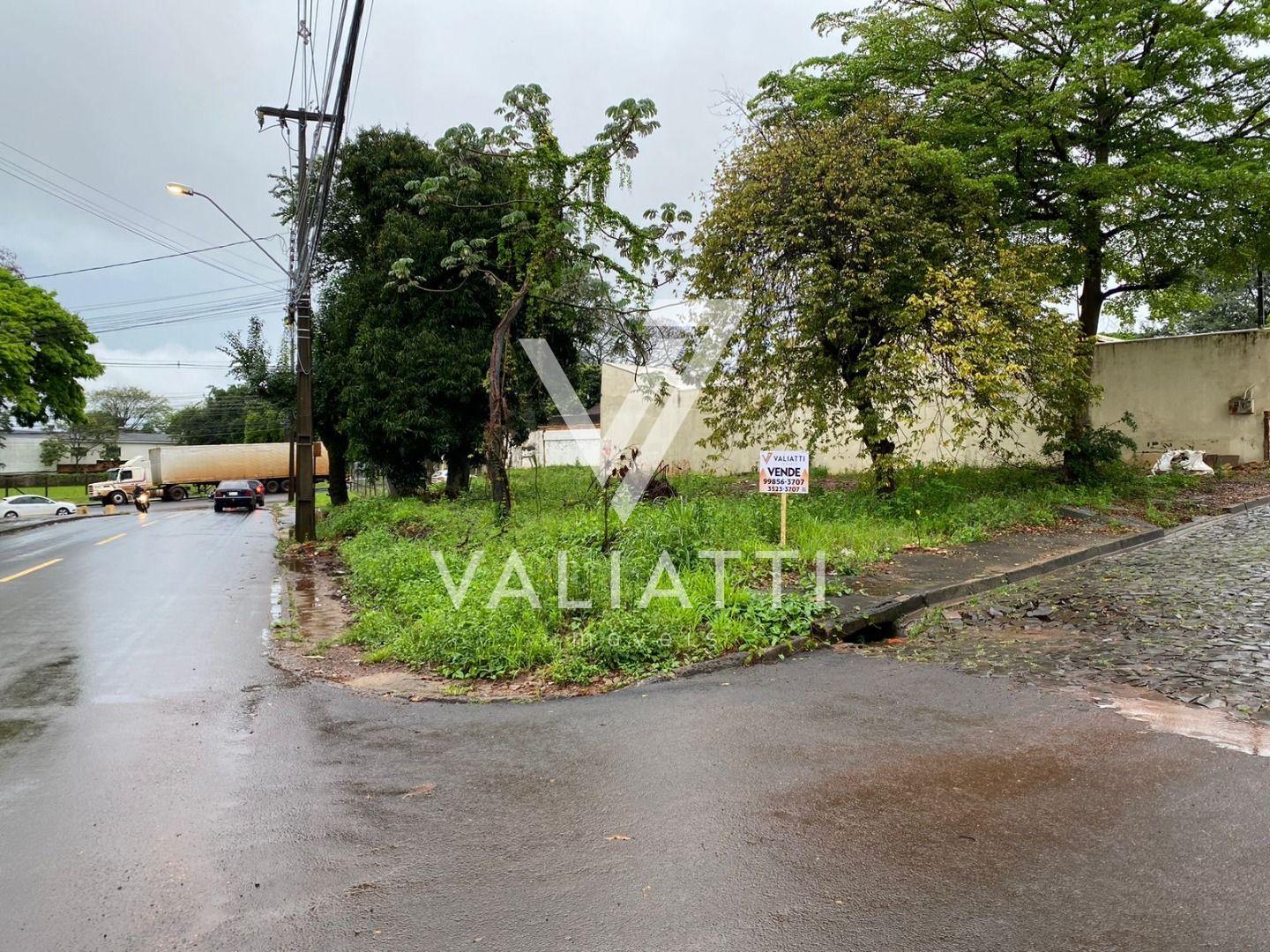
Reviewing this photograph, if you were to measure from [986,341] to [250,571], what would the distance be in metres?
13.2

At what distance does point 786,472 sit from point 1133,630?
3.79m

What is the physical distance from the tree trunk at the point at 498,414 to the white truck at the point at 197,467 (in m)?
35.5

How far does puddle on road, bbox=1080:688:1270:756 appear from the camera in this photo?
4.43 m

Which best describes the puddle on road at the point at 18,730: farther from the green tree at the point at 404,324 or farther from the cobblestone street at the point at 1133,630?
the green tree at the point at 404,324

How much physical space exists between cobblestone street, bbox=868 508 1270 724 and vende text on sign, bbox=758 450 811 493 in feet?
6.96

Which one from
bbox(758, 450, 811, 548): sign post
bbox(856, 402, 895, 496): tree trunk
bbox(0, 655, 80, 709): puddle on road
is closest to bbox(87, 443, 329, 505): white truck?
bbox(856, 402, 895, 496): tree trunk

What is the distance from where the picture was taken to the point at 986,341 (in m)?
11.5

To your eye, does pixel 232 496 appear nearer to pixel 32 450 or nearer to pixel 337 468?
pixel 337 468

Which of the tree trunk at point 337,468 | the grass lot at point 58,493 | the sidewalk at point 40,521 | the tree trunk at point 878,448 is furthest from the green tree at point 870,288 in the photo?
the grass lot at point 58,493

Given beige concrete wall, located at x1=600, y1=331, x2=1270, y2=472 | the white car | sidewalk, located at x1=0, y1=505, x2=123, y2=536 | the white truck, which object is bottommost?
sidewalk, located at x1=0, y1=505, x2=123, y2=536

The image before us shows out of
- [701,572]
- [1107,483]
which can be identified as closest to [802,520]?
[701,572]

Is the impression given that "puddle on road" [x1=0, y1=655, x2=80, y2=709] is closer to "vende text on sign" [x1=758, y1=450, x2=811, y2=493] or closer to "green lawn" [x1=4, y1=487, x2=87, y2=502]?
"vende text on sign" [x1=758, y1=450, x2=811, y2=493]

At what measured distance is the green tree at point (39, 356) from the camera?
107 feet

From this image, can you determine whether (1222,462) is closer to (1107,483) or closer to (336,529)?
(1107,483)
